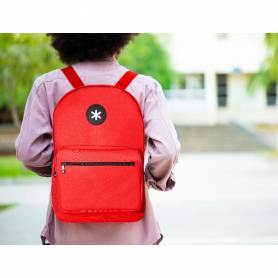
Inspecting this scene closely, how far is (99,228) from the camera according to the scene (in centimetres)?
203

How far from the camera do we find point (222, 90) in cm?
903

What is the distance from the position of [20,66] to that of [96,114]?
209 inches

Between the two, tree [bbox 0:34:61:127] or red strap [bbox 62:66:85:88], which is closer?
red strap [bbox 62:66:85:88]

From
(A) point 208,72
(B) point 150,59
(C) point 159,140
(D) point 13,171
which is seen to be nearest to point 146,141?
(C) point 159,140

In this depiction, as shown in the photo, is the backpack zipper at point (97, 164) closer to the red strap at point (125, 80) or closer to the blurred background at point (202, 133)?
the red strap at point (125, 80)

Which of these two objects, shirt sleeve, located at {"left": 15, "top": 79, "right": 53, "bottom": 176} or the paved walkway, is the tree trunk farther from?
shirt sleeve, located at {"left": 15, "top": 79, "right": 53, "bottom": 176}

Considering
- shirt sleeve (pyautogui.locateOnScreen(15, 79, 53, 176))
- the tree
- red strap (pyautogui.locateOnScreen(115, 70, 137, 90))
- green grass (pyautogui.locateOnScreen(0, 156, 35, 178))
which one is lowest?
green grass (pyautogui.locateOnScreen(0, 156, 35, 178))

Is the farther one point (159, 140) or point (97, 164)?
point (97, 164)

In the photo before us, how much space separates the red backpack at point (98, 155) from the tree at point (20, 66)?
3794 mm

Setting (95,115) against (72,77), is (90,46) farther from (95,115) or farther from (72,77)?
(95,115)

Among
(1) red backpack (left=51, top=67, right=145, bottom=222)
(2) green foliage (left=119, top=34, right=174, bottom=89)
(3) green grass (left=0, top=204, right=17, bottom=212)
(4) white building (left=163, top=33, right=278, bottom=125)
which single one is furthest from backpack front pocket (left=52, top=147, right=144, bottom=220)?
(2) green foliage (left=119, top=34, right=174, bottom=89)

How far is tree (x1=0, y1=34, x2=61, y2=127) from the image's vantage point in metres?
6.07

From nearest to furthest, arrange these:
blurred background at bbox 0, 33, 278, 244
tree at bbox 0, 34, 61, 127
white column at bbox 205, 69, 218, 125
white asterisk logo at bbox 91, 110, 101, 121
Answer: white asterisk logo at bbox 91, 110, 101, 121 < blurred background at bbox 0, 33, 278, 244 < tree at bbox 0, 34, 61, 127 < white column at bbox 205, 69, 218, 125
